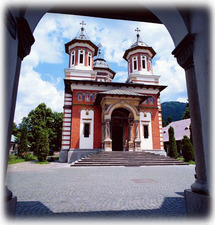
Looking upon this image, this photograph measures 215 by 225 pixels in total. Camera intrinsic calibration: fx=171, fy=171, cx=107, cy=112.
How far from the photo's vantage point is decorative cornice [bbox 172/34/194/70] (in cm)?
342

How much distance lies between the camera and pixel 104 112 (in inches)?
729

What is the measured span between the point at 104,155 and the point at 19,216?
507 inches

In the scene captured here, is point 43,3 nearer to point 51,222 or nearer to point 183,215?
point 51,222

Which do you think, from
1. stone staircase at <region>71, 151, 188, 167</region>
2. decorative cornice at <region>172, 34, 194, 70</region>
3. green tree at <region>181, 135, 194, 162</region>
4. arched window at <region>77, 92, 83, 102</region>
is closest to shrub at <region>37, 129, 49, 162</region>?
arched window at <region>77, 92, 83, 102</region>

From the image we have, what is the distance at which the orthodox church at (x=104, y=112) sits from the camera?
62.5 ft

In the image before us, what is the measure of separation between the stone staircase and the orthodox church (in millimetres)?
1912

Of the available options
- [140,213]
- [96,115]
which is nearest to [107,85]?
[96,115]

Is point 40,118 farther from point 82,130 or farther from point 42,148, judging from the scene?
point 82,130

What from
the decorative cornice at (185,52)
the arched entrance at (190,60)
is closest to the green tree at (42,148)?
the arched entrance at (190,60)

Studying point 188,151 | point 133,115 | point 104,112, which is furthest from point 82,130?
point 188,151

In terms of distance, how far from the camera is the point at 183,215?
11.0ft

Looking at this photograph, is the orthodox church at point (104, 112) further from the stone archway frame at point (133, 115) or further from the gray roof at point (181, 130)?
the gray roof at point (181, 130)

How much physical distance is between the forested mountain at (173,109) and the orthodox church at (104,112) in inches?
5157

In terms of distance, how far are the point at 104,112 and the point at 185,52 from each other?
15.0 m
